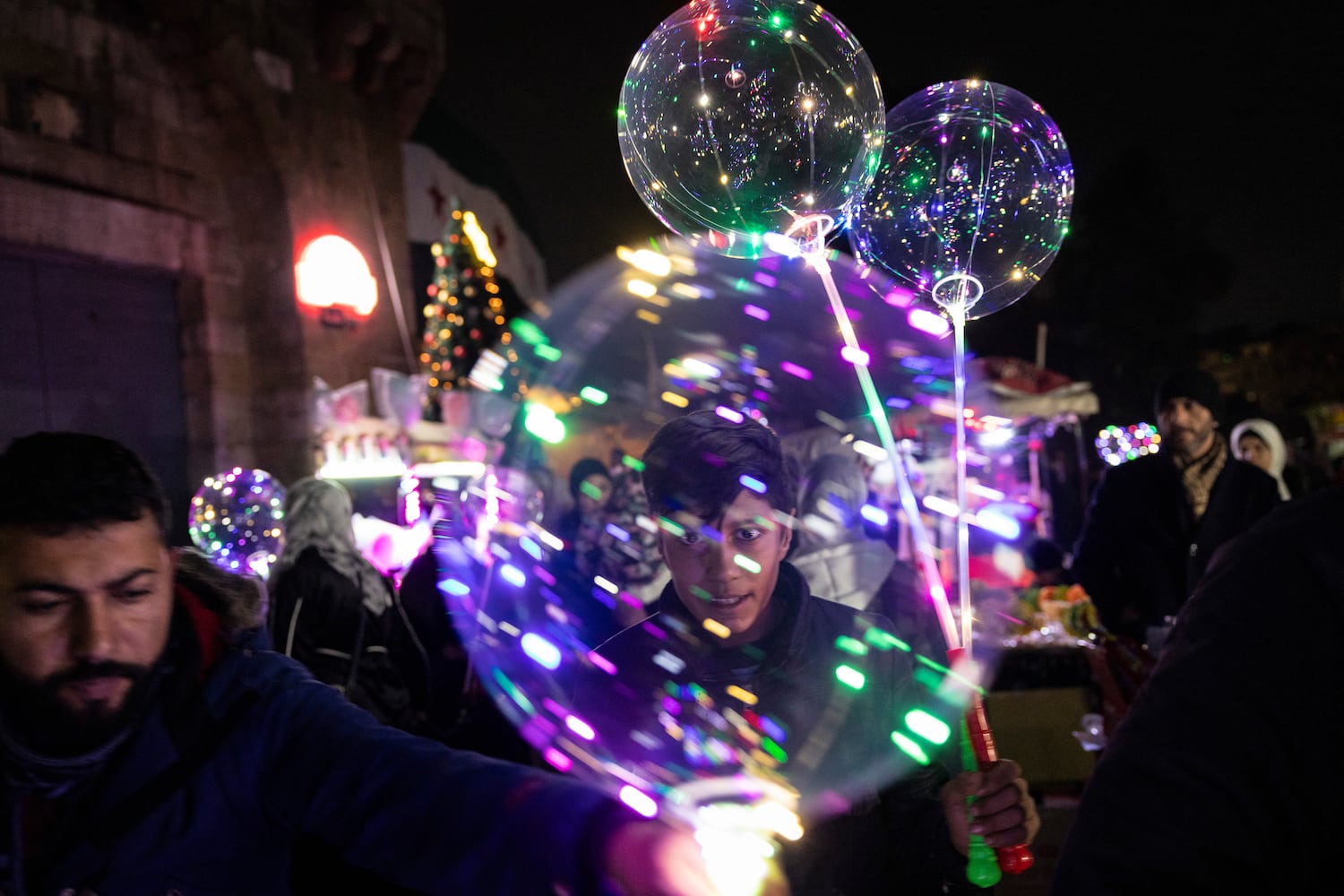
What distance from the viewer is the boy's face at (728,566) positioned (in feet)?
5.35

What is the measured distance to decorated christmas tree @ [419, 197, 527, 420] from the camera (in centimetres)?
1145

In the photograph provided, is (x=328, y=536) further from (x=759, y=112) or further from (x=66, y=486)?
(x=759, y=112)

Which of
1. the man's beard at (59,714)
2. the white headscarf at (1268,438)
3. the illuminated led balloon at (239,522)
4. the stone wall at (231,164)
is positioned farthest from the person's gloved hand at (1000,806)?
the stone wall at (231,164)

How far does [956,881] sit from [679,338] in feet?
19.2

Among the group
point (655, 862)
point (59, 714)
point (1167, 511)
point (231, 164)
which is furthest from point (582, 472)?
point (231, 164)

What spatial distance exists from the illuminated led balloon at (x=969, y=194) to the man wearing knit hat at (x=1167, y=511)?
188cm

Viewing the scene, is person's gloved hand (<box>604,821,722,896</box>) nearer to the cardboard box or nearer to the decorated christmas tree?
the cardboard box

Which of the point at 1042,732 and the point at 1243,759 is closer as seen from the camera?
the point at 1243,759

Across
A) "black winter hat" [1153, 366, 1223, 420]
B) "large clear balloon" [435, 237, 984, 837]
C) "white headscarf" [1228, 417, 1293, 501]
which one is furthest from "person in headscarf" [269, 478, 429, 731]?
"white headscarf" [1228, 417, 1293, 501]

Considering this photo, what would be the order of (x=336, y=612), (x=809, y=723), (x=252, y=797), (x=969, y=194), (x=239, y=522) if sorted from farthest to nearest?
(x=239, y=522) → (x=336, y=612) → (x=969, y=194) → (x=809, y=723) → (x=252, y=797)

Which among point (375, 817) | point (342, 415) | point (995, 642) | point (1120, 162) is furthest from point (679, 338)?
point (1120, 162)

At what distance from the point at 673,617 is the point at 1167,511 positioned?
9.18ft

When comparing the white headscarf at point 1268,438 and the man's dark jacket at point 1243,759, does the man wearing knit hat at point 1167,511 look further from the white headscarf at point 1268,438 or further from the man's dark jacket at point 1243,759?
the man's dark jacket at point 1243,759

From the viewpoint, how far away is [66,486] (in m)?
1.28
